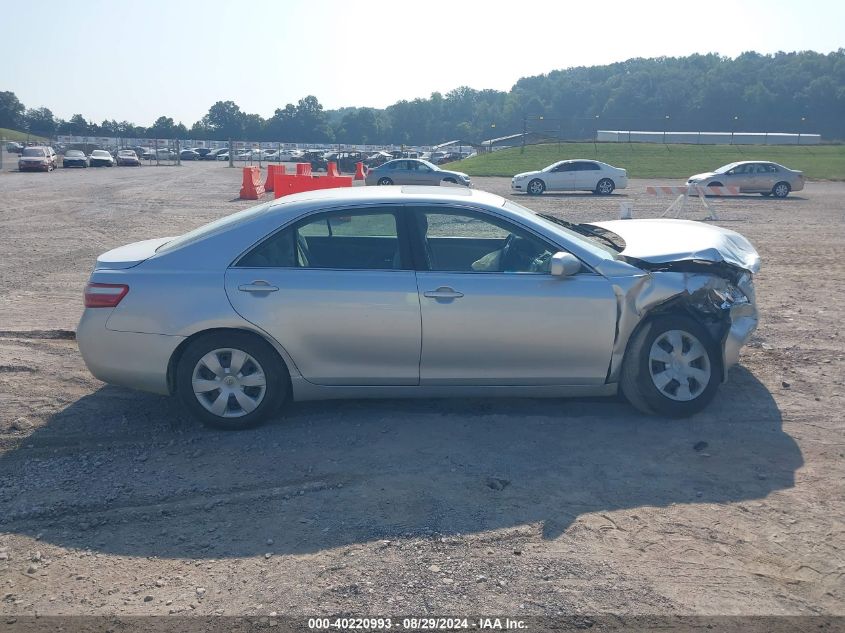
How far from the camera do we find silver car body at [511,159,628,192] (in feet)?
102

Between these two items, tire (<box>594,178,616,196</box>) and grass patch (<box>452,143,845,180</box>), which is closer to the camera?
tire (<box>594,178,616,196</box>)

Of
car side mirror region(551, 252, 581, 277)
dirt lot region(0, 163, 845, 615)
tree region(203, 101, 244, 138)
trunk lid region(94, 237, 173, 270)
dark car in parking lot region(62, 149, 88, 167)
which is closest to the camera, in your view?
dirt lot region(0, 163, 845, 615)

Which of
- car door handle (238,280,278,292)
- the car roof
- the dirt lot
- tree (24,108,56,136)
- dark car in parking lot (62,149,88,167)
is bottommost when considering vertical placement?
the dirt lot

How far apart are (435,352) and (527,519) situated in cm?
155

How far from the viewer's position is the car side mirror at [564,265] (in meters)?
5.44

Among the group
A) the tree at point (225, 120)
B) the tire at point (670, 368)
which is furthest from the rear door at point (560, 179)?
the tree at point (225, 120)

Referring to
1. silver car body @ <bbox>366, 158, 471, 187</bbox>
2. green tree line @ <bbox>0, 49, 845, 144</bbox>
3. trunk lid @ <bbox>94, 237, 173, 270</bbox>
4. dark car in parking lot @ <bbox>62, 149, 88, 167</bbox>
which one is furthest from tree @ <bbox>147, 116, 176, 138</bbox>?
trunk lid @ <bbox>94, 237, 173, 270</bbox>

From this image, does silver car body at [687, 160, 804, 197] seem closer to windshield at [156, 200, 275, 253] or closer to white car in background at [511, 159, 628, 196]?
white car in background at [511, 159, 628, 196]

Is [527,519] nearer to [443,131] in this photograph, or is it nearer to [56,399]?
[56,399]

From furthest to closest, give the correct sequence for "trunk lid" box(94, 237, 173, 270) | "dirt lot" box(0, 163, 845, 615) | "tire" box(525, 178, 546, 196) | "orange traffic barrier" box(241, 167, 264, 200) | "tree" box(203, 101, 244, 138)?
Answer: "tree" box(203, 101, 244, 138) < "tire" box(525, 178, 546, 196) < "orange traffic barrier" box(241, 167, 264, 200) < "trunk lid" box(94, 237, 173, 270) < "dirt lot" box(0, 163, 845, 615)

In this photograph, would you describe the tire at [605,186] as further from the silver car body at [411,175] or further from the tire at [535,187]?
the silver car body at [411,175]

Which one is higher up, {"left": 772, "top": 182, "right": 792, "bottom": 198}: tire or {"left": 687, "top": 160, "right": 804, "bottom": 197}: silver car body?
{"left": 687, "top": 160, "right": 804, "bottom": 197}: silver car body

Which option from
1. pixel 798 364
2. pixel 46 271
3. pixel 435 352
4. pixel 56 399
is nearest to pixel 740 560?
pixel 435 352

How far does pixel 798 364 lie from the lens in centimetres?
705
